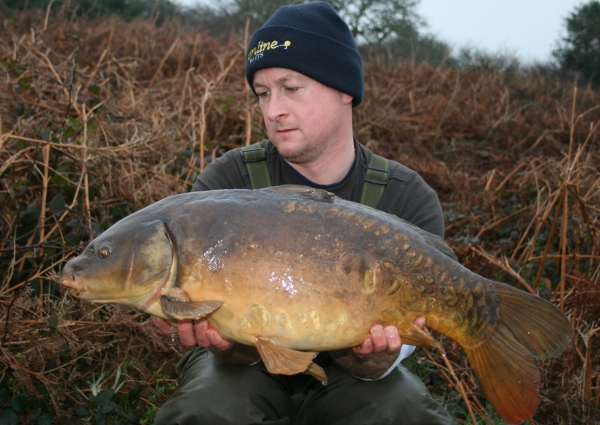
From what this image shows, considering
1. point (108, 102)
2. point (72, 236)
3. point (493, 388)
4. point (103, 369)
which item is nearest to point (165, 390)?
point (103, 369)

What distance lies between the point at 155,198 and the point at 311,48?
5.75 ft

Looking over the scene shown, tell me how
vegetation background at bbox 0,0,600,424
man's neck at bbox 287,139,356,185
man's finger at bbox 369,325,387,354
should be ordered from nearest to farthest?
1. man's finger at bbox 369,325,387,354
2. man's neck at bbox 287,139,356,185
3. vegetation background at bbox 0,0,600,424

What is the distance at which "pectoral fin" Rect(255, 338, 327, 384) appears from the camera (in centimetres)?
177

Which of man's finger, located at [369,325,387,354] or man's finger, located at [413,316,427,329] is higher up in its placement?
man's finger, located at [413,316,427,329]

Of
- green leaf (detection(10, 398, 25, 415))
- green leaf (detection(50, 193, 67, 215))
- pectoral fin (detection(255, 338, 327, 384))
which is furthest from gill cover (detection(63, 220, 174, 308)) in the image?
green leaf (detection(50, 193, 67, 215))

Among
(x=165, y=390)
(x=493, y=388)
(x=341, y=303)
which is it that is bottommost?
(x=165, y=390)

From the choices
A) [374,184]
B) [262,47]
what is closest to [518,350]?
[374,184]

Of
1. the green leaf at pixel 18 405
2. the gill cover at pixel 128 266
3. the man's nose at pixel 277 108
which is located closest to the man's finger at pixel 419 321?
the gill cover at pixel 128 266

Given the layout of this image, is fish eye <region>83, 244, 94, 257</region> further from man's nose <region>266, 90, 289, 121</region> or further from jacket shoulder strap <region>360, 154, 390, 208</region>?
jacket shoulder strap <region>360, 154, 390, 208</region>

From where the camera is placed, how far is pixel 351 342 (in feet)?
6.07

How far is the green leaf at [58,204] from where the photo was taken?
3318mm

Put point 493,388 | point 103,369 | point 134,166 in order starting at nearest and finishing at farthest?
1. point 493,388
2. point 103,369
3. point 134,166

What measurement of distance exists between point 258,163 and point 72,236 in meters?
1.22

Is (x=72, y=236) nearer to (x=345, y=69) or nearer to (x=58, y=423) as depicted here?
(x=58, y=423)
